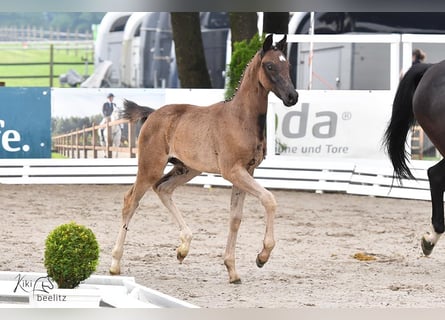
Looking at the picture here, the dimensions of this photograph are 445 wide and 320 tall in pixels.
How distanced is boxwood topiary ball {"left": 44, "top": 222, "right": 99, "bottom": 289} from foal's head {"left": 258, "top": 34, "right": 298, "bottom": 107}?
5.23 feet

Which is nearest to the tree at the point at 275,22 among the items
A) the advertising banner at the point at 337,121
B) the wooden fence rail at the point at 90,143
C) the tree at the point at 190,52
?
the advertising banner at the point at 337,121

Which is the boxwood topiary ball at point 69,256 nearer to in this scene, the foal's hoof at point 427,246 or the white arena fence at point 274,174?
the foal's hoof at point 427,246

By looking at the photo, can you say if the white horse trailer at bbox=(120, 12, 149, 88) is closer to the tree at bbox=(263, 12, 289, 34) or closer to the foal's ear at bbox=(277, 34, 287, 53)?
the tree at bbox=(263, 12, 289, 34)

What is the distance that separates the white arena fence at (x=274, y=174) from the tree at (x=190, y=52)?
3.16 metres

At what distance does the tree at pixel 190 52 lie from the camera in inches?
672

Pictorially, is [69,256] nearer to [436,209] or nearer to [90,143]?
[436,209]

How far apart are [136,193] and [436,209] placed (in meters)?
2.34

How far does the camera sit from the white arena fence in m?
13.8

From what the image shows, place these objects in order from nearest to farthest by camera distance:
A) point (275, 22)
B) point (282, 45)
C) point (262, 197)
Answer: point (262, 197) < point (282, 45) < point (275, 22)

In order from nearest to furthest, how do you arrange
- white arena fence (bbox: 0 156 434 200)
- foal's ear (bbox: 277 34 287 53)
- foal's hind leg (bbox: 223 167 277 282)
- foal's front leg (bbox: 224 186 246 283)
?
foal's hind leg (bbox: 223 167 277 282), foal's ear (bbox: 277 34 287 53), foal's front leg (bbox: 224 186 246 283), white arena fence (bbox: 0 156 434 200)

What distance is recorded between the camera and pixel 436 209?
8477 millimetres

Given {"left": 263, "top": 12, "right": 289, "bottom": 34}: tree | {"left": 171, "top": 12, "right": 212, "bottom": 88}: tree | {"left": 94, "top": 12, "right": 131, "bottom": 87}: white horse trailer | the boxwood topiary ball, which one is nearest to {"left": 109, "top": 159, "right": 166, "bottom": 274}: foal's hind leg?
the boxwood topiary ball

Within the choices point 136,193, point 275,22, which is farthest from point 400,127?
point 275,22

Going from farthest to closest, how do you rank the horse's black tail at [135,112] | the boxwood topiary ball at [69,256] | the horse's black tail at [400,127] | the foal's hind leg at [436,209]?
the horse's black tail at [400,127], the foal's hind leg at [436,209], the horse's black tail at [135,112], the boxwood topiary ball at [69,256]
